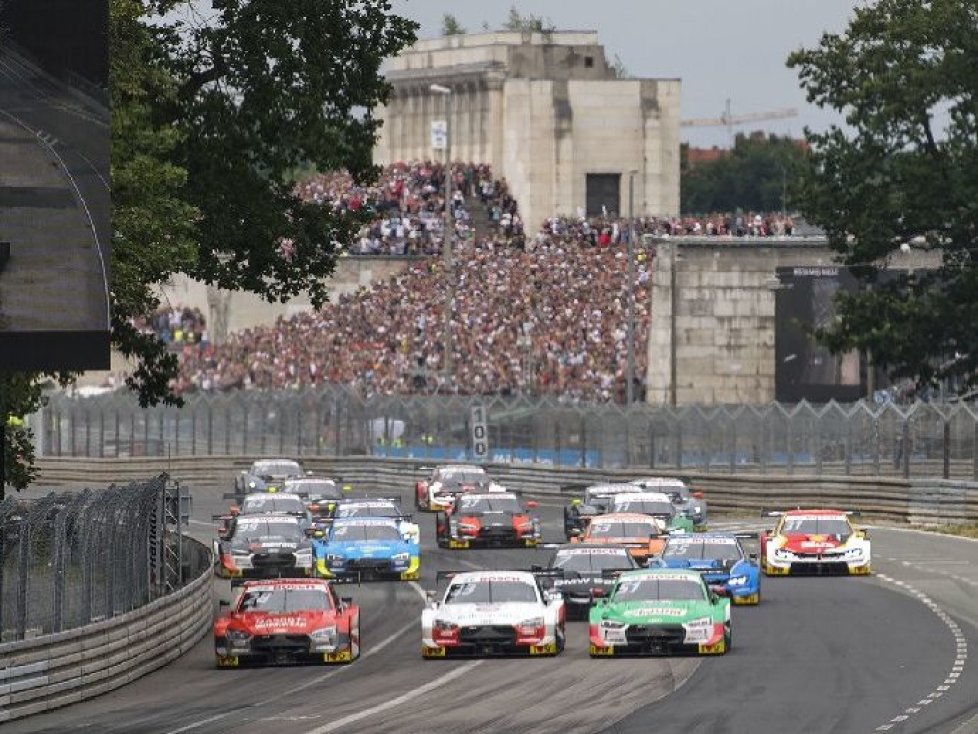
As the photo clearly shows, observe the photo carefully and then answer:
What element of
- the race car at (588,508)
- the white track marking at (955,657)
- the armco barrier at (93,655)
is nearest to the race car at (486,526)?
the race car at (588,508)

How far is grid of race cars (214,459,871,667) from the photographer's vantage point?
36.9 metres

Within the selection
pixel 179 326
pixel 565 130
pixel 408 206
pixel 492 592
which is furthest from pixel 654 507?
pixel 565 130

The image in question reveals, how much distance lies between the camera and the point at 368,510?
185 ft

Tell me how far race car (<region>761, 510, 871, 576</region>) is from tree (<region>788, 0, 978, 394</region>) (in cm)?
2981

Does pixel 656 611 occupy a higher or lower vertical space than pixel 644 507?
lower

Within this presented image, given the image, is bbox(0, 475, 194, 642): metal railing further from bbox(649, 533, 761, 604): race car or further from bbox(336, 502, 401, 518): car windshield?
bbox(336, 502, 401, 518): car windshield

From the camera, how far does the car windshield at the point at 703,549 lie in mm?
45250

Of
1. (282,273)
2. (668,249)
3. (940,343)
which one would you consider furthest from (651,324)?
(282,273)

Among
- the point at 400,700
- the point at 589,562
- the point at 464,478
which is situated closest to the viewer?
the point at 400,700

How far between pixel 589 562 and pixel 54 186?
652 inches

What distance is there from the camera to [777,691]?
32406 mm

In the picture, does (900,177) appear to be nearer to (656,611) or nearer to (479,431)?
(479,431)

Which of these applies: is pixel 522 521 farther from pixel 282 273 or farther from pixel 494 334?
pixel 494 334

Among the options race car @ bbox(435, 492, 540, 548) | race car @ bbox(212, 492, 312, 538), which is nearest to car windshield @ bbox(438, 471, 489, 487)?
race car @ bbox(435, 492, 540, 548)
